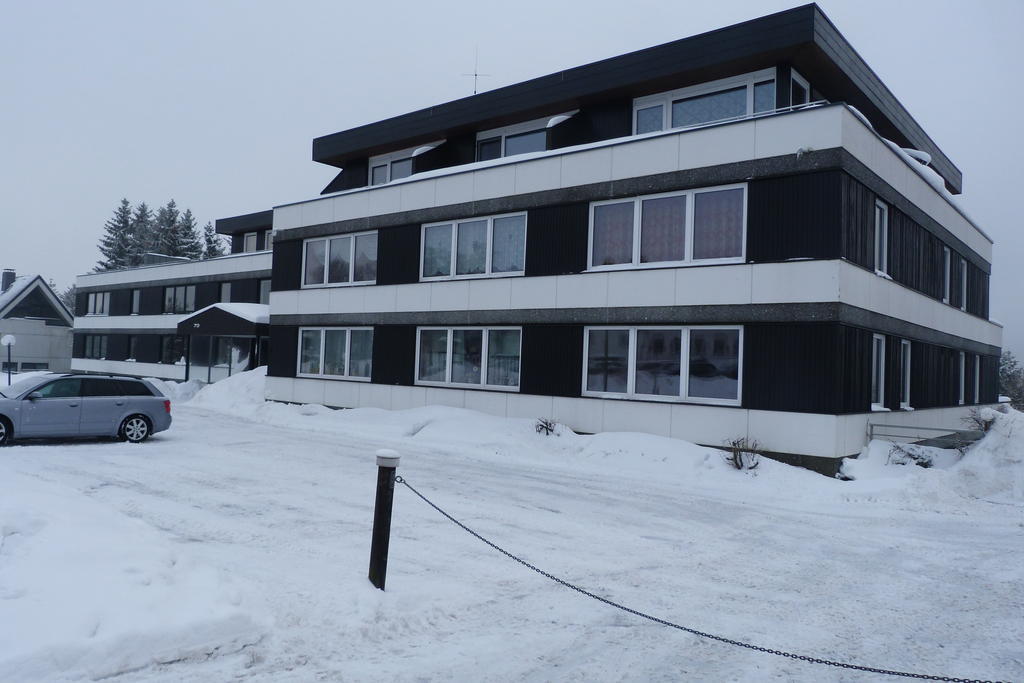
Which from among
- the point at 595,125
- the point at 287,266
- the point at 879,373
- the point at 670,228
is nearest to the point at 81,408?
the point at 287,266

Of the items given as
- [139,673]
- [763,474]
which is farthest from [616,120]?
[139,673]

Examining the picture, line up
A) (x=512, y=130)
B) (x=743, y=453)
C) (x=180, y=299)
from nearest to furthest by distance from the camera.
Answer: (x=743, y=453) → (x=512, y=130) → (x=180, y=299)

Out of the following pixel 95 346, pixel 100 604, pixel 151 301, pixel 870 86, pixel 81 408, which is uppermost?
pixel 870 86

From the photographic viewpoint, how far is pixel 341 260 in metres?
24.9

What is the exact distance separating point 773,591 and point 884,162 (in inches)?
514

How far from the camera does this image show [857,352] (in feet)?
50.7

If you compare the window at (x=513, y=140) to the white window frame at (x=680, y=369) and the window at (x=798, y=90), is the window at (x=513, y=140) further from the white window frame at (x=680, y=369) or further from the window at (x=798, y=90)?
the white window frame at (x=680, y=369)

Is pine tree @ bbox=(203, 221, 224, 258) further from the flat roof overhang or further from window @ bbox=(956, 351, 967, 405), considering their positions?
window @ bbox=(956, 351, 967, 405)

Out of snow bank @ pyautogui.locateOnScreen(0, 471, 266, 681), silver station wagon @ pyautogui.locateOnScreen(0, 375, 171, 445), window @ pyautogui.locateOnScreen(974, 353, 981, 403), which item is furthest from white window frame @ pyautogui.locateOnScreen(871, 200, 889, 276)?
silver station wagon @ pyautogui.locateOnScreen(0, 375, 171, 445)

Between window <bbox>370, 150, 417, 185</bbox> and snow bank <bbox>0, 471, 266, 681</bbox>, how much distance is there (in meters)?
20.6

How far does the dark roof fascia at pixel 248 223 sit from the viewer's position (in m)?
41.1

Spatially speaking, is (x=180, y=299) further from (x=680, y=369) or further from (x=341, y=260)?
(x=680, y=369)

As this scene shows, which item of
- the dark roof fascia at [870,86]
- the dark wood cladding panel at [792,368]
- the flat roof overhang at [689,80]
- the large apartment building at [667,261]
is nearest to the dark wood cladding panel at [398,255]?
the large apartment building at [667,261]

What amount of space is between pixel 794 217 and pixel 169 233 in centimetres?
8393
